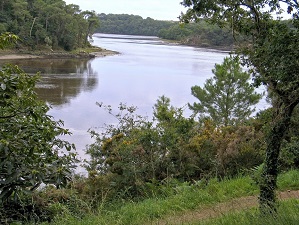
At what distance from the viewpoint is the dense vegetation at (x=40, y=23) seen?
6888cm

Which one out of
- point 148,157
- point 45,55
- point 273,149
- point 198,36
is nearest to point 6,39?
point 273,149

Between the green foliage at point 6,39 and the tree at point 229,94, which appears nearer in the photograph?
the green foliage at point 6,39

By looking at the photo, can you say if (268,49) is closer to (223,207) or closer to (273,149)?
(273,149)

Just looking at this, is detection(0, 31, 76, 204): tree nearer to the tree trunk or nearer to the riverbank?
the tree trunk

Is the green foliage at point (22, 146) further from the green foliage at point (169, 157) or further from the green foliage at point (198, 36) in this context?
the green foliage at point (198, 36)

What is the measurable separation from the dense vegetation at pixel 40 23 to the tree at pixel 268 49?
205 feet

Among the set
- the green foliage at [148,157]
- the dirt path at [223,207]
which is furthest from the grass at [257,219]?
the green foliage at [148,157]

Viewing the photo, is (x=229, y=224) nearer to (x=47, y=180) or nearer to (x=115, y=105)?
(x=47, y=180)

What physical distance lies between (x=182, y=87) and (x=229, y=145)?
99.9ft

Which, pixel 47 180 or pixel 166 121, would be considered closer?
pixel 47 180

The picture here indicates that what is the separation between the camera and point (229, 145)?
9.25 m

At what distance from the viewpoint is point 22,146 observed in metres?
3.44

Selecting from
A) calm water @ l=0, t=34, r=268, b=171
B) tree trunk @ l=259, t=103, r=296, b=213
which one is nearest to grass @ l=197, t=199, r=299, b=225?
tree trunk @ l=259, t=103, r=296, b=213

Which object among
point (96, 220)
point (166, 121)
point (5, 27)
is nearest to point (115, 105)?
point (166, 121)
